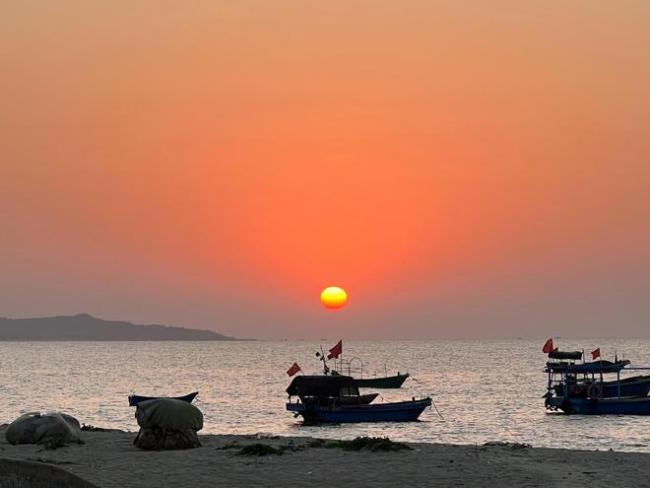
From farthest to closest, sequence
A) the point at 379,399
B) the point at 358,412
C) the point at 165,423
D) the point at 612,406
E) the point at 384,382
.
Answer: the point at 384,382 < the point at 379,399 < the point at 612,406 < the point at 358,412 < the point at 165,423

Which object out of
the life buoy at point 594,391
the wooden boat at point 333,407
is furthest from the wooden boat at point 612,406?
the wooden boat at point 333,407

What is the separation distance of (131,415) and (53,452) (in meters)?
53.0

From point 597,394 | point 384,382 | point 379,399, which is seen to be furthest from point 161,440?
point 384,382

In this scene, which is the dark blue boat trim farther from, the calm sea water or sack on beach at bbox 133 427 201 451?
sack on beach at bbox 133 427 201 451

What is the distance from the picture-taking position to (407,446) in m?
33.0

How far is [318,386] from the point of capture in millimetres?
70125

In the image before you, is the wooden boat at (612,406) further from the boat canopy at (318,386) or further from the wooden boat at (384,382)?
the wooden boat at (384,382)

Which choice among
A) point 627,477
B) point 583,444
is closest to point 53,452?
point 627,477

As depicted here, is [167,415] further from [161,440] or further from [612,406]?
[612,406]

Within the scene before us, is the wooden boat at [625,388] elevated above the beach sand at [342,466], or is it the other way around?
the wooden boat at [625,388]

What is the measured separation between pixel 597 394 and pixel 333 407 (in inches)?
995

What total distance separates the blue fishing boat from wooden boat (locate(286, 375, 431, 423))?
51.4ft

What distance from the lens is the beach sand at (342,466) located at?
2489cm

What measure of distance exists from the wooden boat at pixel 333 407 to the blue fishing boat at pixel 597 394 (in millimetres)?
15670
